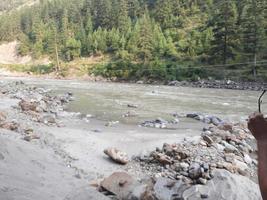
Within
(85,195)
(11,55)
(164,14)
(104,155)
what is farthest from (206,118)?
(11,55)

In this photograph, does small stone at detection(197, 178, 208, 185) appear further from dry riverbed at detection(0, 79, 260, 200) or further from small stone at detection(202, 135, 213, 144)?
small stone at detection(202, 135, 213, 144)

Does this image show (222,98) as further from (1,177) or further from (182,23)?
(182,23)

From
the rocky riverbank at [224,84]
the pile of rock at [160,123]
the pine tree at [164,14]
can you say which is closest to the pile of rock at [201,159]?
the pile of rock at [160,123]

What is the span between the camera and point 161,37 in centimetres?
5406

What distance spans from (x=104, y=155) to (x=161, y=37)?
4516 cm

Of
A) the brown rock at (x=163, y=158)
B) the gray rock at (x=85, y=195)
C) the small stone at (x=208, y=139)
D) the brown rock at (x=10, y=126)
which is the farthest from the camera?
the brown rock at (x=10, y=126)

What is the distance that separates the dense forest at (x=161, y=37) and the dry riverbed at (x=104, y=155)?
21.9 m

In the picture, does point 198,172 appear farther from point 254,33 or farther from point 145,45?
point 145,45

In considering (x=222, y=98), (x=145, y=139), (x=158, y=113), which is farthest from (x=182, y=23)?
(x=145, y=139)

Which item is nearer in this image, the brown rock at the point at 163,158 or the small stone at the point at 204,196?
the small stone at the point at 204,196

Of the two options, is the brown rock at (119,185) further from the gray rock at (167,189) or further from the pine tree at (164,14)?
the pine tree at (164,14)

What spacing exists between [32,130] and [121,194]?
604 centimetres

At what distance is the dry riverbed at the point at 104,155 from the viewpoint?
21.0 ft

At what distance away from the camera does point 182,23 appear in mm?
64375
